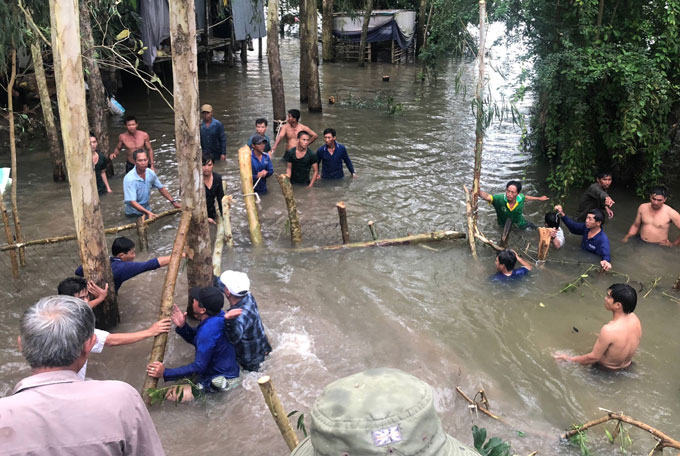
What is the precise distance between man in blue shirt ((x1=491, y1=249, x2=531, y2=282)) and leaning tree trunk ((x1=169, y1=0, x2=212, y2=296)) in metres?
3.45

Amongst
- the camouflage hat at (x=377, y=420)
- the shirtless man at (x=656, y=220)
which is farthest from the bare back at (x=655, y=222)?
the camouflage hat at (x=377, y=420)

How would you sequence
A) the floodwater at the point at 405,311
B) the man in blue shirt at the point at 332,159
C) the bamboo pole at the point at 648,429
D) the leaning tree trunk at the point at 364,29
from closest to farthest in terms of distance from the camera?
the bamboo pole at the point at 648,429
the floodwater at the point at 405,311
the man in blue shirt at the point at 332,159
the leaning tree trunk at the point at 364,29

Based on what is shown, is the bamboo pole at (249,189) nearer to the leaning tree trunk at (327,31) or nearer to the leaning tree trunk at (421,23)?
the leaning tree trunk at (421,23)

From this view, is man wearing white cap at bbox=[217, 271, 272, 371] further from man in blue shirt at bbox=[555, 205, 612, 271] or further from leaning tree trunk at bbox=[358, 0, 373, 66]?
leaning tree trunk at bbox=[358, 0, 373, 66]

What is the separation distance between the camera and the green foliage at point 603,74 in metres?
7.75

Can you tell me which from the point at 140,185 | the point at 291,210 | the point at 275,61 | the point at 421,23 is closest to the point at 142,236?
the point at 140,185

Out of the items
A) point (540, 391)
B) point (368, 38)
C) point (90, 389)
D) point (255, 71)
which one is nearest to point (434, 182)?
point (540, 391)

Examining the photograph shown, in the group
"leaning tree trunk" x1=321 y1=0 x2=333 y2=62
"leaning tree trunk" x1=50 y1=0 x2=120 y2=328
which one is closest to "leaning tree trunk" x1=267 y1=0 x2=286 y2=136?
"leaning tree trunk" x1=50 y1=0 x2=120 y2=328

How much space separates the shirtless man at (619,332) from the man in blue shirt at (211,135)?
7.22 metres

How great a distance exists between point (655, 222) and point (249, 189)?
17.6ft

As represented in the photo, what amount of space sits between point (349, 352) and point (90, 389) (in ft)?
12.2

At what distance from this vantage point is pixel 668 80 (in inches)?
314

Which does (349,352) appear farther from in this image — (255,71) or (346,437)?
(255,71)

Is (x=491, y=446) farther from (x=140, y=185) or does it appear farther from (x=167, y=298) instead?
(x=140, y=185)
